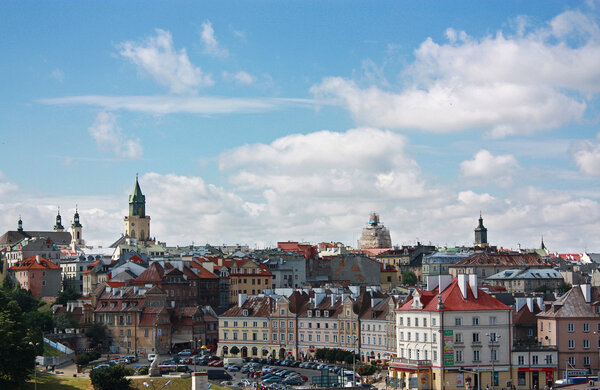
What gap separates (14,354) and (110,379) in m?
9.28

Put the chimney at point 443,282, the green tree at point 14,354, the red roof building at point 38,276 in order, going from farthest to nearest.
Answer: the red roof building at point 38,276 < the chimney at point 443,282 < the green tree at point 14,354

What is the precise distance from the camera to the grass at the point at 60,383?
94.5m

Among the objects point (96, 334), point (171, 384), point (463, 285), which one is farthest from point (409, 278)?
point (171, 384)

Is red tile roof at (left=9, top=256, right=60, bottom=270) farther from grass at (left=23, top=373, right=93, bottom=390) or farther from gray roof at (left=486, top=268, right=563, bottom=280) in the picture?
grass at (left=23, top=373, right=93, bottom=390)

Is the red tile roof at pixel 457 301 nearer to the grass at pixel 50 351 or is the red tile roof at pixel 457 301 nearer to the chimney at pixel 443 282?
the chimney at pixel 443 282

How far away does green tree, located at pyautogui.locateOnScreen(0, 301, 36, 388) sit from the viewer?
9125 centimetres

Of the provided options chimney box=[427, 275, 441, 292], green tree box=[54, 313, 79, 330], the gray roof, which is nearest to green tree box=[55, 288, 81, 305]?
green tree box=[54, 313, 79, 330]

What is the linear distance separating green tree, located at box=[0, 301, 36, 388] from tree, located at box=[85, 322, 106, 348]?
33768 mm

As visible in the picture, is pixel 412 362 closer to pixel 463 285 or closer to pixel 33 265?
pixel 463 285

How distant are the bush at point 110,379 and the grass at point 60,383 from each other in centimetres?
177

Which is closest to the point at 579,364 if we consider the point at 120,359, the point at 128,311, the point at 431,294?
the point at 431,294

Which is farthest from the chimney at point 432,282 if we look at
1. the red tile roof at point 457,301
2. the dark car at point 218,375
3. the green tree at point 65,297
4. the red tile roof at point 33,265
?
the red tile roof at point 33,265

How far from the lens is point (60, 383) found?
96.2 m

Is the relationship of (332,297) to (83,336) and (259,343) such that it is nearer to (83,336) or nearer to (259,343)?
(259,343)
